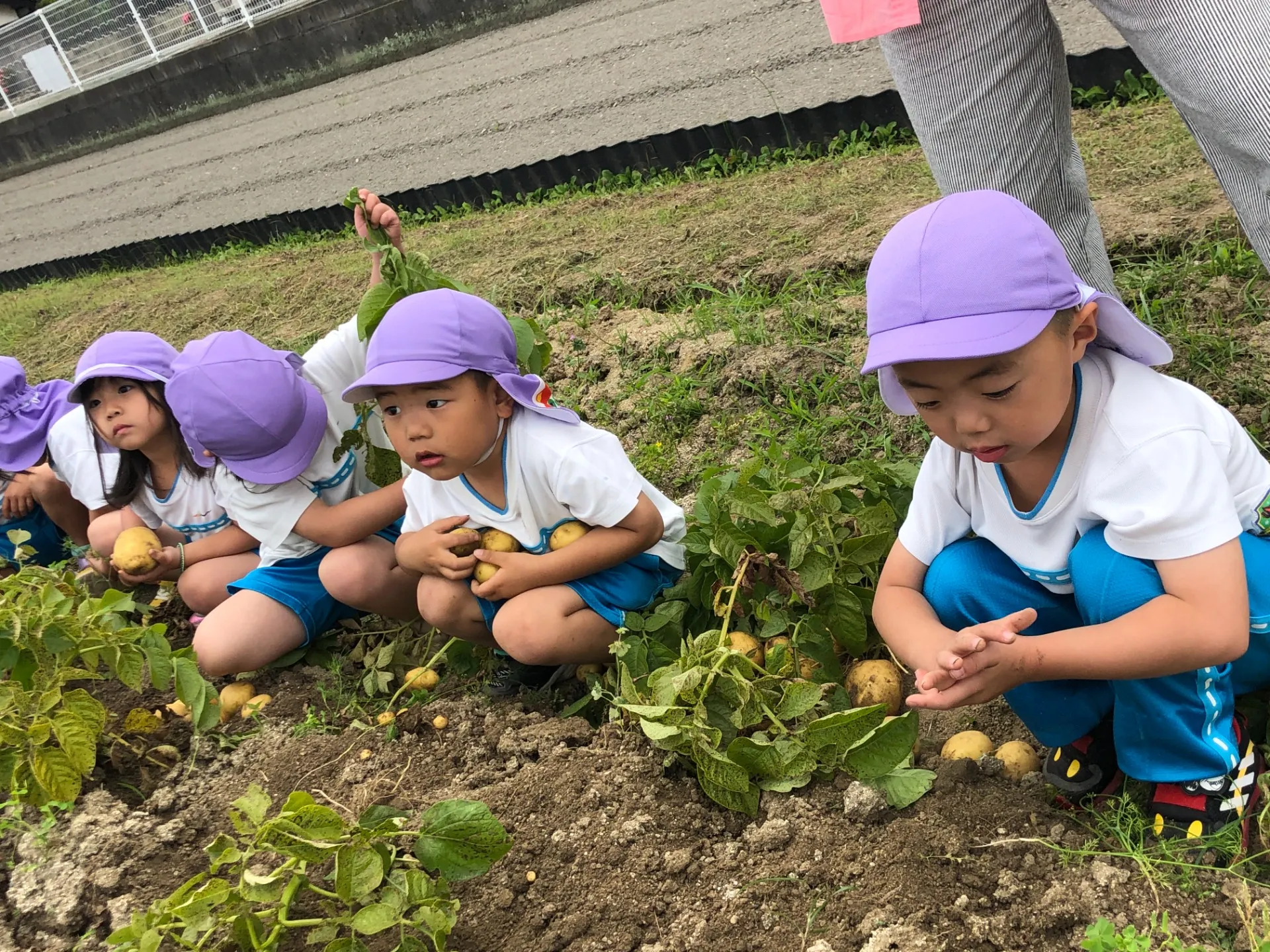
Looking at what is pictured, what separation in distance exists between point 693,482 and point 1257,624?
73.9 inches

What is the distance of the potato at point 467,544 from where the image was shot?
8.78ft

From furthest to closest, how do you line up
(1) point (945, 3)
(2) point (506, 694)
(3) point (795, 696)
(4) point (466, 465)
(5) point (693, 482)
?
(5) point (693, 482) < (2) point (506, 694) < (4) point (466, 465) < (1) point (945, 3) < (3) point (795, 696)

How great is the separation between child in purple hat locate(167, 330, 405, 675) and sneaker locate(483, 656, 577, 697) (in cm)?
61

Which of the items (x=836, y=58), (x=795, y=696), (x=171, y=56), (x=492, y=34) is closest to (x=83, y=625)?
(x=795, y=696)

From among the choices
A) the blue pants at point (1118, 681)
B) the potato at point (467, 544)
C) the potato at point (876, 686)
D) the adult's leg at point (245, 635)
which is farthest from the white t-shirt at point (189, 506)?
the blue pants at point (1118, 681)

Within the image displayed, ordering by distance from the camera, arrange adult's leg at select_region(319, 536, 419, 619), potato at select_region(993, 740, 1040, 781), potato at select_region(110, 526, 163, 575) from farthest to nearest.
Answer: potato at select_region(110, 526, 163, 575), adult's leg at select_region(319, 536, 419, 619), potato at select_region(993, 740, 1040, 781)

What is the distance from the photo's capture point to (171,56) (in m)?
17.9

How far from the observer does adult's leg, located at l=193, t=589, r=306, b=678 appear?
10.3ft

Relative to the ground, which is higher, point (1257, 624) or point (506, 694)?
point (1257, 624)

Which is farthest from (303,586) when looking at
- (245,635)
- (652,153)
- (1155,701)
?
(652,153)

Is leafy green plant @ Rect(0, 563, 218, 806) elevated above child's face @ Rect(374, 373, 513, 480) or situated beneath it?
situated beneath

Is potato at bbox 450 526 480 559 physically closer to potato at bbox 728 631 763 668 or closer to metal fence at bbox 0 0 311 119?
potato at bbox 728 631 763 668

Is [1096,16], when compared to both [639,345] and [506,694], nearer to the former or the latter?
[639,345]

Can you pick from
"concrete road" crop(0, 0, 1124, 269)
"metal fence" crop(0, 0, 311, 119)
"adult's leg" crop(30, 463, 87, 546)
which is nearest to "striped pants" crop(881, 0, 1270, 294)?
"concrete road" crop(0, 0, 1124, 269)
